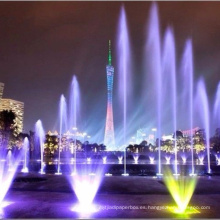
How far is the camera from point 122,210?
8.38 m

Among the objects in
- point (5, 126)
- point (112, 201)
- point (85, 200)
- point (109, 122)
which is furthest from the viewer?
point (109, 122)

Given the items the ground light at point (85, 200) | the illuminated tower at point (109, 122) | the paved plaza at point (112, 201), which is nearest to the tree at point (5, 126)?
the paved plaza at point (112, 201)

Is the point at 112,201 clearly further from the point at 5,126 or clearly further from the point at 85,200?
the point at 5,126

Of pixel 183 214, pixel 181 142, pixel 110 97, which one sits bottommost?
pixel 183 214

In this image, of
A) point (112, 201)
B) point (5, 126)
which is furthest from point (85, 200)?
point (5, 126)

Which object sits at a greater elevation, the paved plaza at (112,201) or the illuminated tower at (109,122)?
the illuminated tower at (109,122)

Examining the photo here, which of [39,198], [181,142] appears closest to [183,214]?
[39,198]

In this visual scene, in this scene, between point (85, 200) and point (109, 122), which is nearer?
point (85, 200)

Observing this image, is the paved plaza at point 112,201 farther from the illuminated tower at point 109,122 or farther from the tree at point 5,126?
the illuminated tower at point 109,122

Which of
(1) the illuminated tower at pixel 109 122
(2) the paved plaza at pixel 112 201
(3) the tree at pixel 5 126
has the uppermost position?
(1) the illuminated tower at pixel 109 122

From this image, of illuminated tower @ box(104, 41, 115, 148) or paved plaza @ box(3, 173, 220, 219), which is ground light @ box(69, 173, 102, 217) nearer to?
paved plaza @ box(3, 173, 220, 219)

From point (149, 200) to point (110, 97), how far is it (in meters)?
96.9

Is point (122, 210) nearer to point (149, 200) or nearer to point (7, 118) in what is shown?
point (149, 200)

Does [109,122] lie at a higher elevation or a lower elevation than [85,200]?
higher
